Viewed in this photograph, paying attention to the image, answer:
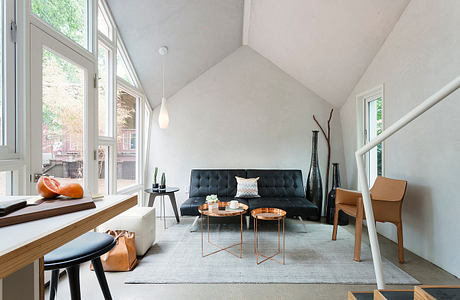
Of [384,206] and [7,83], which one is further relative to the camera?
[384,206]

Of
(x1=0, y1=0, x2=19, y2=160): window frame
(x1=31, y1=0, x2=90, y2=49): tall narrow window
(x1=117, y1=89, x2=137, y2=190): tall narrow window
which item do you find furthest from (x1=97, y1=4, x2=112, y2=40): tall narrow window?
(x1=0, y1=0, x2=19, y2=160): window frame

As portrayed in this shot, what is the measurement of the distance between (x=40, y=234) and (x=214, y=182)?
3593 millimetres

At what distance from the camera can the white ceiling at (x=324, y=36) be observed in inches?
110

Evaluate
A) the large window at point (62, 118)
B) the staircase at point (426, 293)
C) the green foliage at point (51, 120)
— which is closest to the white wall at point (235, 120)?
the large window at point (62, 118)

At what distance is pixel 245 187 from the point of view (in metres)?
3.87

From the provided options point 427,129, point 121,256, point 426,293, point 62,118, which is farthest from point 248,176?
point 426,293

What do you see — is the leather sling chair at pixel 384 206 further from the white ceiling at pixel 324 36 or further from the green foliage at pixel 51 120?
the green foliage at pixel 51 120

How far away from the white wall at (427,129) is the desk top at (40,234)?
2.83m

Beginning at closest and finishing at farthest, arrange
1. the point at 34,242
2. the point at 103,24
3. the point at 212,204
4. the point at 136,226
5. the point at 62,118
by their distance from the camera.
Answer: the point at 34,242
the point at 62,118
the point at 136,226
the point at 212,204
the point at 103,24

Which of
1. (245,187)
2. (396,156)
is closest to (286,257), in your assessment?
(245,187)

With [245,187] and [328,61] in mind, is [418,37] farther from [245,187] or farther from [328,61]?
[245,187]

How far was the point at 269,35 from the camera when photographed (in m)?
3.76

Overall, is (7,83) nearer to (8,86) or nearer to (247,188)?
(8,86)

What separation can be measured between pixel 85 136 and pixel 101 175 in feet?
1.99
